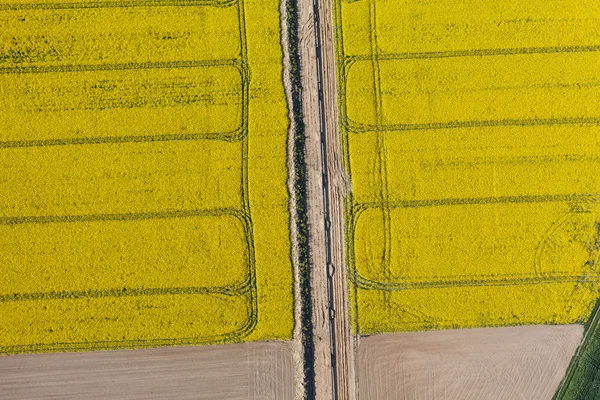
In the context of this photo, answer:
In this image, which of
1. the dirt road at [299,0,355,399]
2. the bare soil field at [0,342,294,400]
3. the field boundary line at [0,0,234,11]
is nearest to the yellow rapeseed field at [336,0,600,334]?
the dirt road at [299,0,355,399]

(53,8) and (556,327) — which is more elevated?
(53,8)

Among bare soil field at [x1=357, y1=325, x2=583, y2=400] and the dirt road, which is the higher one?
the dirt road

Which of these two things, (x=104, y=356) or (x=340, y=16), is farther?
(x=340, y=16)

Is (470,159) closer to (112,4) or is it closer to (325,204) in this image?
(325,204)

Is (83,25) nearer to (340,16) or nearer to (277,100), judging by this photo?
(277,100)

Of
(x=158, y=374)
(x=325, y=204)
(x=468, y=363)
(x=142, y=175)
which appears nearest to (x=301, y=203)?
(x=325, y=204)

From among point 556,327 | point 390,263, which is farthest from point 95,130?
point 556,327

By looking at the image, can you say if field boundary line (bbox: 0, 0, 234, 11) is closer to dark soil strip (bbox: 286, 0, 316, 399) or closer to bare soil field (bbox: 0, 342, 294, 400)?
dark soil strip (bbox: 286, 0, 316, 399)
